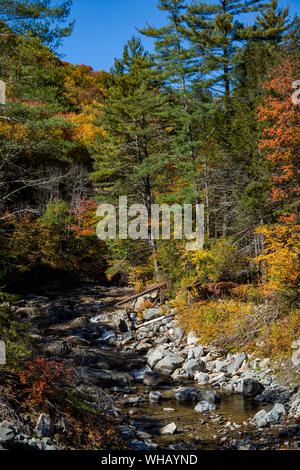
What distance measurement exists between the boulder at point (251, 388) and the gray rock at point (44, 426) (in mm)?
4748

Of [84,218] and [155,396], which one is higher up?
[84,218]

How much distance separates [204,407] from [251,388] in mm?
1274

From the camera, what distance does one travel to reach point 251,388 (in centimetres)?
751

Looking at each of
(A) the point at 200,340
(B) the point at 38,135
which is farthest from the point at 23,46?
(A) the point at 200,340

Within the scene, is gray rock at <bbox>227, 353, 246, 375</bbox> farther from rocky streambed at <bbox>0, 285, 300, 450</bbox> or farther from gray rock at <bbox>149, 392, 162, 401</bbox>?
gray rock at <bbox>149, 392, 162, 401</bbox>

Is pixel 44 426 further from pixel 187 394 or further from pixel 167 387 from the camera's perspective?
pixel 167 387

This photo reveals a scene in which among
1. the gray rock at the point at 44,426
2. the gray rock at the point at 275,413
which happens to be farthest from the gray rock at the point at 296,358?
the gray rock at the point at 44,426

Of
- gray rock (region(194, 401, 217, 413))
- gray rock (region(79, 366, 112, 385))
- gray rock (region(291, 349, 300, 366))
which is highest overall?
gray rock (region(291, 349, 300, 366))

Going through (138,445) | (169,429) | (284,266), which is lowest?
(169,429)

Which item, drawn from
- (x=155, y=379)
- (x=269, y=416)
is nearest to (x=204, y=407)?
(x=269, y=416)

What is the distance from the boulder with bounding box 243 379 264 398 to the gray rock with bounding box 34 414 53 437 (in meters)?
4.75

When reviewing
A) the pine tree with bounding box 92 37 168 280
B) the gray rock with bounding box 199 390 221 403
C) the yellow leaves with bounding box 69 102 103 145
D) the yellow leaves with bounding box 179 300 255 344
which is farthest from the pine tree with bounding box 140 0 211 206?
the yellow leaves with bounding box 69 102 103 145

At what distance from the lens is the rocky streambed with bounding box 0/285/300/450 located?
562 centimetres
